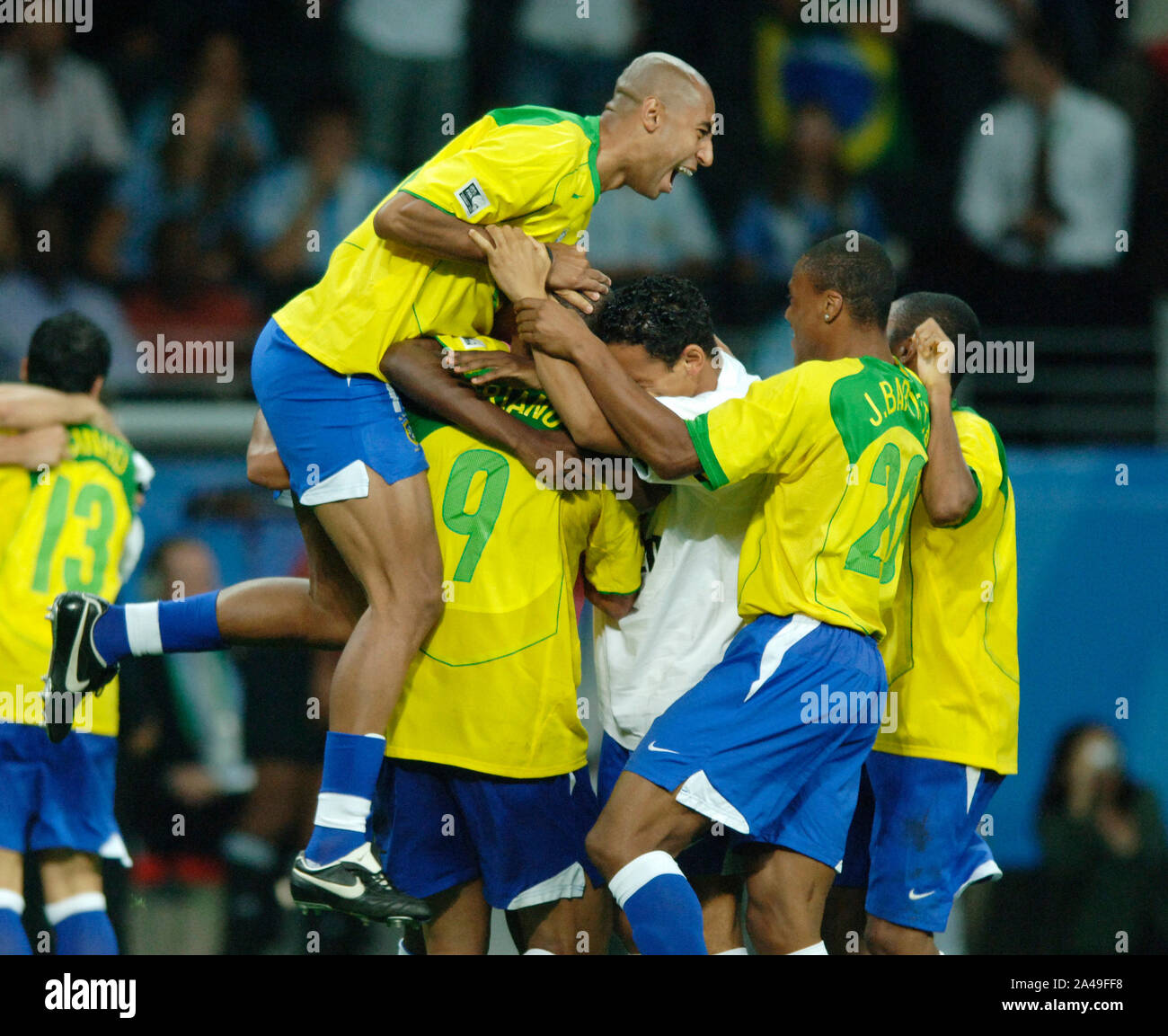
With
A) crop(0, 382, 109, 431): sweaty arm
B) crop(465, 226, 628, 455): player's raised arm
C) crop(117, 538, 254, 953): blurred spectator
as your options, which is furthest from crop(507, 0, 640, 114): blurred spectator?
crop(465, 226, 628, 455): player's raised arm

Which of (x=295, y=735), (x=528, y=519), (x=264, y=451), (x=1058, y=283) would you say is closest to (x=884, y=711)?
(x=528, y=519)

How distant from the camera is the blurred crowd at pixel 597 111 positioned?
9.16 m

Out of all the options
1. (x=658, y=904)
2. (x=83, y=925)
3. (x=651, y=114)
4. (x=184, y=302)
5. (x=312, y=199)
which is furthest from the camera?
(x=312, y=199)

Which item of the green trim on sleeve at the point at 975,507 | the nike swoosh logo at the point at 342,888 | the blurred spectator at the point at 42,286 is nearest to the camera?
the nike swoosh logo at the point at 342,888

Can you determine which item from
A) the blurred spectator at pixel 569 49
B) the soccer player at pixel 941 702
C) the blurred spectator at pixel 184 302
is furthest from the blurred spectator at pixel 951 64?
the soccer player at pixel 941 702

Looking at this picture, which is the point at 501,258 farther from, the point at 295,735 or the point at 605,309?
the point at 295,735

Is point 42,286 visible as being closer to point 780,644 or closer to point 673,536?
point 673,536

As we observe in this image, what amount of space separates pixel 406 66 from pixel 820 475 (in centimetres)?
672

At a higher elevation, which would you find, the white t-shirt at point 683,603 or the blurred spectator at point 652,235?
the blurred spectator at point 652,235

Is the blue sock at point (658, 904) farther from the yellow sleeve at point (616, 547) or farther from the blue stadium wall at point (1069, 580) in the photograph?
the blue stadium wall at point (1069, 580)

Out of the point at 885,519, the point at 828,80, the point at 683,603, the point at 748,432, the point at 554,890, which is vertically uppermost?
the point at 828,80

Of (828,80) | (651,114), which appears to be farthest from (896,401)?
(828,80)

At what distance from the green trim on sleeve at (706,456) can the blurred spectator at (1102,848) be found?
4460 millimetres

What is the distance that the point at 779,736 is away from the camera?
3.74 metres
